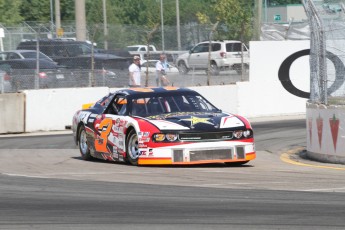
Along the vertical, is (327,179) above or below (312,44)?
below

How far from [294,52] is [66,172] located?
14433mm

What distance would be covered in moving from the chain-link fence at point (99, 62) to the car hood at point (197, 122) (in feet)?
33.6

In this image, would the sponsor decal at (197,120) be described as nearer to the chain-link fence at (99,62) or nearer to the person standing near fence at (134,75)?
the chain-link fence at (99,62)

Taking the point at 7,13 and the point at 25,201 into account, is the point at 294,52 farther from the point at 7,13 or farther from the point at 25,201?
the point at 7,13

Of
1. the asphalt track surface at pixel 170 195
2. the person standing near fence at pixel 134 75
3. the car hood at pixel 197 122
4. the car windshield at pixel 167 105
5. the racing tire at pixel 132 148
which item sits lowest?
the asphalt track surface at pixel 170 195

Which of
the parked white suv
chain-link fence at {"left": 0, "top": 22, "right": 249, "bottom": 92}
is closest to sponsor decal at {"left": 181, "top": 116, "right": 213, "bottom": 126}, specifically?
chain-link fence at {"left": 0, "top": 22, "right": 249, "bottom": 92}

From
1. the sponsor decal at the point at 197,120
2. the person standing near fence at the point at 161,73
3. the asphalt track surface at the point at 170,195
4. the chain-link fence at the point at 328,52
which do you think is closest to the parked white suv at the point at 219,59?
the person standing near fence at the point at 161,73

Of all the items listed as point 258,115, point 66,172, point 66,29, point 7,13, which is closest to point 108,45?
point 258,115

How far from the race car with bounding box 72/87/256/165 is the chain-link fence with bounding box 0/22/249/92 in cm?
892

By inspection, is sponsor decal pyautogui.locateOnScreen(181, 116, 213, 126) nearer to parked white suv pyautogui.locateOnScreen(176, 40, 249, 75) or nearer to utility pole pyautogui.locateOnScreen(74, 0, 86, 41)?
parked white suv pyautogui.locateOnScreen(176, 40, 249, 75)

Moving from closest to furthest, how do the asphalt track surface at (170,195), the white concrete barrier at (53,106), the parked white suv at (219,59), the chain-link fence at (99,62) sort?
the asphalt track surface at (170,195) → the white concrete barrier at (53,106) → the chain-link fence at (99,62) → the parked white suv at (219,59)

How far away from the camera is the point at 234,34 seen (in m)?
31.5

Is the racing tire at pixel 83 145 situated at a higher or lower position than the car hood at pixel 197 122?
lower

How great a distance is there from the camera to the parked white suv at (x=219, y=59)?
28.7m
